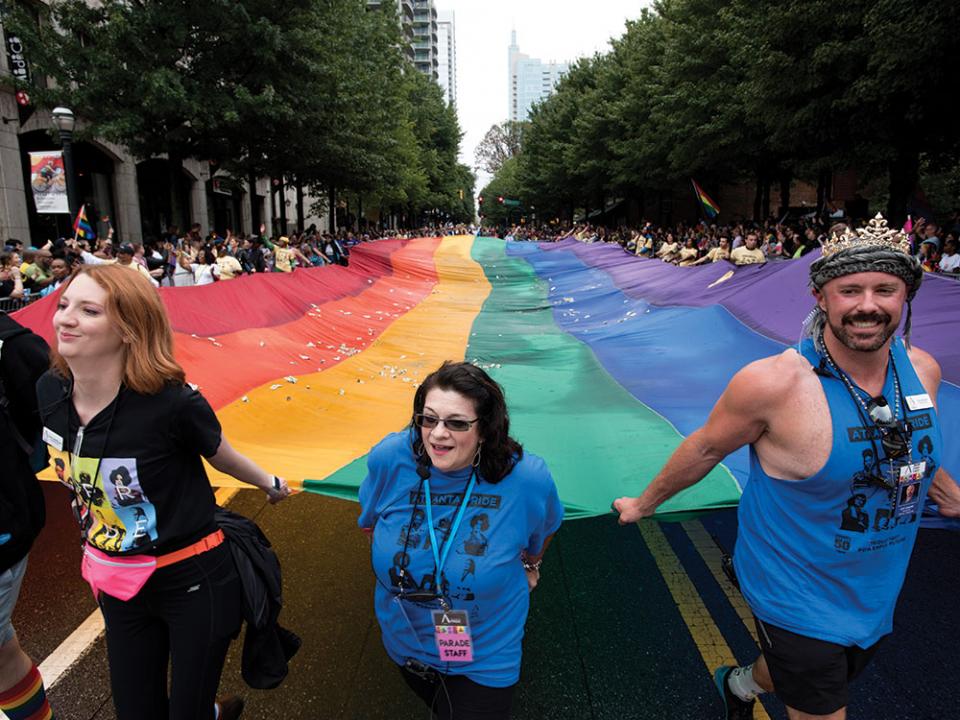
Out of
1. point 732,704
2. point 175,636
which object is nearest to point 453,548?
point 175,636

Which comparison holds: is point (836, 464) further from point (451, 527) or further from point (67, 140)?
point (67, 140)

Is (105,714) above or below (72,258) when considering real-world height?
below

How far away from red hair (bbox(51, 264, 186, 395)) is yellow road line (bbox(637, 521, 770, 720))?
3017mm

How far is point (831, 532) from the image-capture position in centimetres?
210

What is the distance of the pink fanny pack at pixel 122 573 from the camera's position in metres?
2.10

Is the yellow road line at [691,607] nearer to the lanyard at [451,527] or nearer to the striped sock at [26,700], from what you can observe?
the lanyard at [451,527]

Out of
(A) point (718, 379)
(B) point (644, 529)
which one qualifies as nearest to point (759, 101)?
(A) point (718, 379)

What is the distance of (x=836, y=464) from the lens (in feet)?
6.63

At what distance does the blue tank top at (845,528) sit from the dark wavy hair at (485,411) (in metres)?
0.91

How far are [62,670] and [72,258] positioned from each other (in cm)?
850

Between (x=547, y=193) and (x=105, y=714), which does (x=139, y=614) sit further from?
(x=547, y=193)

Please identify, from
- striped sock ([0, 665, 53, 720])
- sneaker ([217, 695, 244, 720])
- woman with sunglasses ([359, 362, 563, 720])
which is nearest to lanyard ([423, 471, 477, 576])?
woman with sunglasses ([359, 362, 563, 720])

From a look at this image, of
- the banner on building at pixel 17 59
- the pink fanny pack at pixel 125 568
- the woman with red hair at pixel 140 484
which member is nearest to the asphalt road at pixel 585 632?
the woman with red hair at pixel 140 484

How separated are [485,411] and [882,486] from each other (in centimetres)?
131
